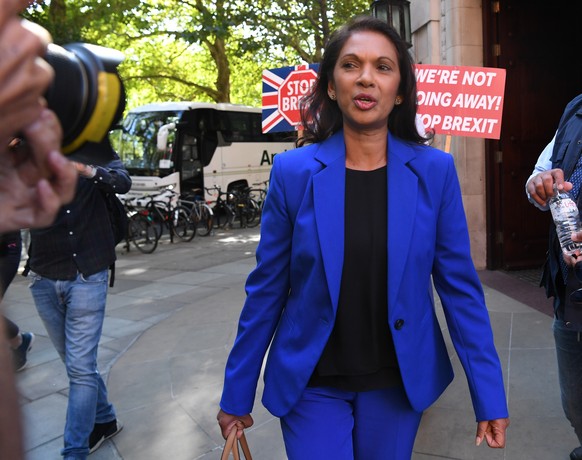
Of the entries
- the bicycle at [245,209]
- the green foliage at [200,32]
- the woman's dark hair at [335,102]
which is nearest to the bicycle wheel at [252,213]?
the bicycle at [245,209]

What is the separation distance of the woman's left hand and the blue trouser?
23 cm

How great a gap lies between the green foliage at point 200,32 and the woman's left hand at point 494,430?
466 cm

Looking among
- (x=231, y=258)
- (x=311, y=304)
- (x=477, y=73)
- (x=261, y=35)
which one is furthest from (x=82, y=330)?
(x=261, y=35)

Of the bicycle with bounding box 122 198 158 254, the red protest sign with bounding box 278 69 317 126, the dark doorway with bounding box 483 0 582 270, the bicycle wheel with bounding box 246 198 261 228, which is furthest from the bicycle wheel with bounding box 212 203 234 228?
the red protest sign with bounding box 278 69 317 126

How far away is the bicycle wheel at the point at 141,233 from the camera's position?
12.3m

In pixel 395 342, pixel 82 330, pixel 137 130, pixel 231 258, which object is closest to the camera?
pixel 395 342

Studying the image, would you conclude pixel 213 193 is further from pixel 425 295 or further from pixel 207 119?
pixel 425 295

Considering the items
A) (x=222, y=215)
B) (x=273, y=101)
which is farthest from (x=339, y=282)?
(x=222, y=215)

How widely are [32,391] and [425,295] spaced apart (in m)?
Answer: 3.72

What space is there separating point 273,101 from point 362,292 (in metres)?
4.94

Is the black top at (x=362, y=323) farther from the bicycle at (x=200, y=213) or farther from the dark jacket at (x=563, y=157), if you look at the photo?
the bicycle at (x=200, y=213)

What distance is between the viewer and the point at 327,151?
2.20 metres

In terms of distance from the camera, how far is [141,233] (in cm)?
1266

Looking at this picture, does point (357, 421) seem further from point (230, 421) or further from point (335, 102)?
point (335, 102)
